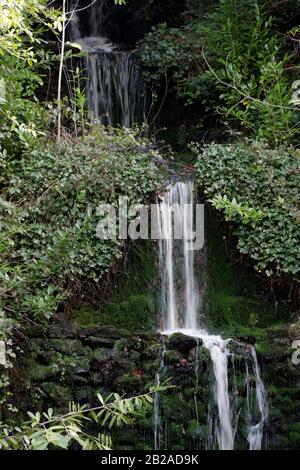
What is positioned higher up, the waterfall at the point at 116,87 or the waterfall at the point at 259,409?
the waterfall at the point at 116,87

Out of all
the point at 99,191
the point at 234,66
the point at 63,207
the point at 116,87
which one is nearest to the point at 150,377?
the point at 63,207

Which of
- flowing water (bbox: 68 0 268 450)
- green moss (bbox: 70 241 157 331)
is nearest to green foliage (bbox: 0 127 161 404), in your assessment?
green moss (bbox: 70 241 157 331)

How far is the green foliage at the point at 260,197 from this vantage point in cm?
612

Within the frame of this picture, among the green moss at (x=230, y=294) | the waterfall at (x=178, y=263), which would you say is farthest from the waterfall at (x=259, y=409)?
the green moss at (x=230, y=294)

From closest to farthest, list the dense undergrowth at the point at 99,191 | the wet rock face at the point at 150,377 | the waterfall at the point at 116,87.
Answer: the wet rock face at the point at 150,377 < the dense undergrowth at the point at 99,191 < the waterfall at the point at 116,87

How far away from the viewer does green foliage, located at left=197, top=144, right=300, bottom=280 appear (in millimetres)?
6121

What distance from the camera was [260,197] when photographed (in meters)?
6.48

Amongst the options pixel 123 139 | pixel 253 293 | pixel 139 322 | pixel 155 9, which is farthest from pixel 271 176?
pixel 155 9

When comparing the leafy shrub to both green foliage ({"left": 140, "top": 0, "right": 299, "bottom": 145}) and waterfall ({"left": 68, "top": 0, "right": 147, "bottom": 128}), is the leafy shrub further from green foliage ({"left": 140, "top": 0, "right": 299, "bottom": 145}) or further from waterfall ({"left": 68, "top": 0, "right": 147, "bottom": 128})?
waterfall ({"left": 68, "top": 0, "right": 147, "bottom": 128})

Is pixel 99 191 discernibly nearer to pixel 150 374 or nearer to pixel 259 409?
pixel 150 374

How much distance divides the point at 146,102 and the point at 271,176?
3.67 meters

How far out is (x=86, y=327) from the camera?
5.47m

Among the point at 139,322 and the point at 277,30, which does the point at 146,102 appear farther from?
the point at 139,322

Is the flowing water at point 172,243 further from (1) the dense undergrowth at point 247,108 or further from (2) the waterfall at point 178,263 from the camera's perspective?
(1) the dense undergrowth at point 247,108
